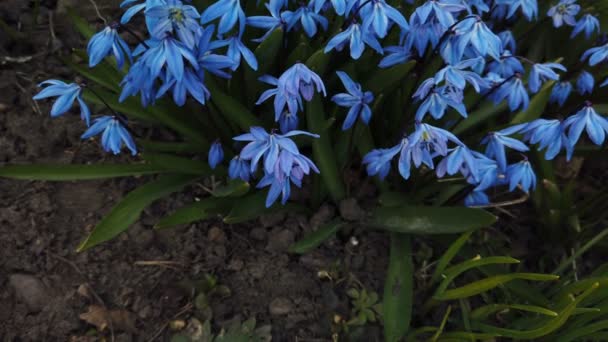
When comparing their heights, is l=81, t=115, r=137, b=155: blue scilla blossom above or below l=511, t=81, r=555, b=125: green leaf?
above

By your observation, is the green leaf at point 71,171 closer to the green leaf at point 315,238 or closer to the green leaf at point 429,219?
the green leaf at point 315,238

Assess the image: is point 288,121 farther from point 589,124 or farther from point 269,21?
point 589,124

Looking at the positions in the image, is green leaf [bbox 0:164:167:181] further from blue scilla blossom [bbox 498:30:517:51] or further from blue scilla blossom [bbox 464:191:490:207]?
blue scilla blossom [bbox 498:30:517:51]

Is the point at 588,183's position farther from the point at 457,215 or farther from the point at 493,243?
the point at 457,215

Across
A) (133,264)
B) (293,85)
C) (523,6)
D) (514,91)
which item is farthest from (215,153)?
(523,6)

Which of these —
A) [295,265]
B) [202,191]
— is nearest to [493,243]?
[295,265]

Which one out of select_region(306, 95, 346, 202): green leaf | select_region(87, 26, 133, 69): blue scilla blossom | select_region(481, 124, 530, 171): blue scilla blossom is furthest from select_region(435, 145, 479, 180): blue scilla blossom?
select_region(87, 26, 133, 69): blue scilla blossom
